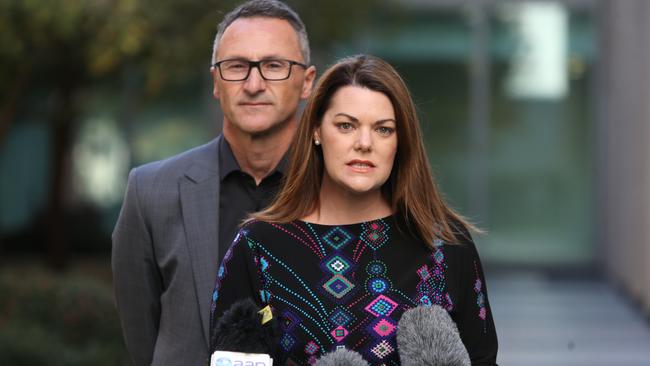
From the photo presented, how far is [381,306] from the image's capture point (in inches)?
107

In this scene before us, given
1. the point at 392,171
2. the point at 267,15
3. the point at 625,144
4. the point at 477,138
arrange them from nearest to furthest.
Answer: the point at 392,171 → the point at 267,15 → the point at 625,144 → the point at 477,138

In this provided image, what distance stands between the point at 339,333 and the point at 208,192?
0.85 metres

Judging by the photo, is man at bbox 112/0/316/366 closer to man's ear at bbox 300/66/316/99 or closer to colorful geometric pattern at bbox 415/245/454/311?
man's ear at bbox 300/66/316/99

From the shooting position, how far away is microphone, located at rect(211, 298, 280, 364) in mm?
2633

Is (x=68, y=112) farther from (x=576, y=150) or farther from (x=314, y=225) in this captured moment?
(x=314, y=225)

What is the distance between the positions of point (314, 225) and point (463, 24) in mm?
13734

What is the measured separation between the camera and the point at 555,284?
1570 centimetres

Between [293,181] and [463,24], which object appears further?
[463,24]

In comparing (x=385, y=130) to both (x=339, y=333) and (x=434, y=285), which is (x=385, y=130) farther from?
(x=339, y=333)

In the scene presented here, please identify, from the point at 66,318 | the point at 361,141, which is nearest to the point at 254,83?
the point at 361,141

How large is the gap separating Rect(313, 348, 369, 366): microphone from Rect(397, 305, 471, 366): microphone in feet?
0.33

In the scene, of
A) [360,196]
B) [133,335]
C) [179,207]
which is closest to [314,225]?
[360,196]

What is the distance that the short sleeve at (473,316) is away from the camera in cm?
277

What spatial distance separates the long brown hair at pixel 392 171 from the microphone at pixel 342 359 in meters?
0.36
